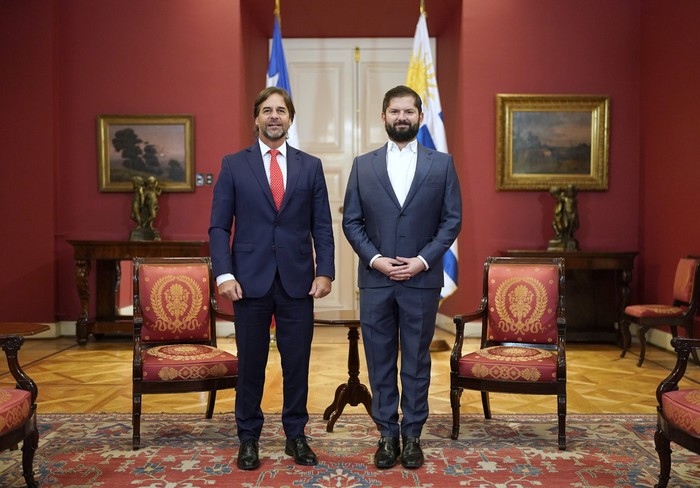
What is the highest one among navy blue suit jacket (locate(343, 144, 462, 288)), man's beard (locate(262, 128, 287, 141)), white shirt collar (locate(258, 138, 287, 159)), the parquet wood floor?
man's beard (locate(262, 128, 287, 141))

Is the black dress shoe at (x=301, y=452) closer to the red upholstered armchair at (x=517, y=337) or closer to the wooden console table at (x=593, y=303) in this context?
the red upholstered armchair at (x=517, y=337)

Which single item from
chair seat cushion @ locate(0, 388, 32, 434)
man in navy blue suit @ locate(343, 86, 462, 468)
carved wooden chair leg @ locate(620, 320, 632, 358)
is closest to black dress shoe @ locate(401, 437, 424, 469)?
man in navy blue suit @ locate(343, 86, 462, 468)

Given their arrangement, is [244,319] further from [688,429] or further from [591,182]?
[591,182]

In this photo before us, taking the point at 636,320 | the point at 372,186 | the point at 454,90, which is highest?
the point at 454,90

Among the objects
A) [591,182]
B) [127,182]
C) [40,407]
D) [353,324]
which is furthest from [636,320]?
[127,182]

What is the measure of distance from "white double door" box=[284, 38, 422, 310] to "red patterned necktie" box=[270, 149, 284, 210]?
4.76 m

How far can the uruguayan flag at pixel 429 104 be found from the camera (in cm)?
588

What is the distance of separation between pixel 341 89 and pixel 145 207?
2.62 m

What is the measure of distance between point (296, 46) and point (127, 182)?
245 cm

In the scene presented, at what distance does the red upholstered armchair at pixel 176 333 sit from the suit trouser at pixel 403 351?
2.55 ft

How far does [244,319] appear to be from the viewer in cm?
285

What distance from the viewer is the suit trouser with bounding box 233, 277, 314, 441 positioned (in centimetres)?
284

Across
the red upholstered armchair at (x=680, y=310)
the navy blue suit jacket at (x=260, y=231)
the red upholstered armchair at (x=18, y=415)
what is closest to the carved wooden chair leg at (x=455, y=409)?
the navy blue suit jacket at (x=260, y=231)

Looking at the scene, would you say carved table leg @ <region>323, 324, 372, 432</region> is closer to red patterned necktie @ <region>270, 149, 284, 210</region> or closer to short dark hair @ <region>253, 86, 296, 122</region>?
red patterned necktie @ <region>270, 149, 284, 210</region>
